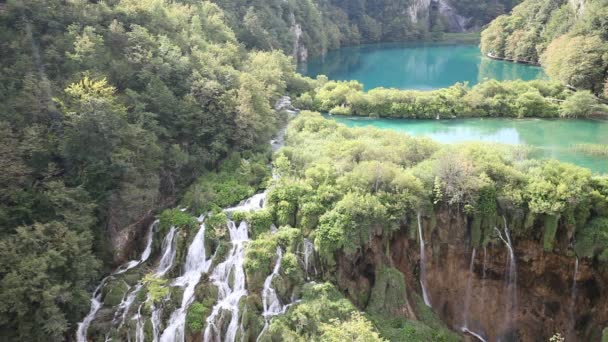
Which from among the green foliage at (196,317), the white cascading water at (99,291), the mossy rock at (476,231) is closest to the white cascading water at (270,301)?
the green foliage at (196,317)

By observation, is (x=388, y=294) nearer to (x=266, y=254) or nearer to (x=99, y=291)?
(x=266, y=254)

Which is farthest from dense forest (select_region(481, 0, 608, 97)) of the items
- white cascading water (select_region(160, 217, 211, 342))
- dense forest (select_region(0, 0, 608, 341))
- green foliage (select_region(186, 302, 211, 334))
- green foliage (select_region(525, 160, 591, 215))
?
green foliage (select_region(186, 302, 211, 334))

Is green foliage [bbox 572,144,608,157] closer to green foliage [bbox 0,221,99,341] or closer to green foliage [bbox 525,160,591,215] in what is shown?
green foliage [bbox 525,160,591,215]

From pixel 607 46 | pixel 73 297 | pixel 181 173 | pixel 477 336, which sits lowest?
pixel 477 336

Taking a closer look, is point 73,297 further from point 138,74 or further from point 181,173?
point 138,74

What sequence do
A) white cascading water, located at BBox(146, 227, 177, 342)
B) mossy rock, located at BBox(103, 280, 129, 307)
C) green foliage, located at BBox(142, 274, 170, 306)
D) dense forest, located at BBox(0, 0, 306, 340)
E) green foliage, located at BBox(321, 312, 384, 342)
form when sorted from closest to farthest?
1. green foliage, located at BBox(321, 312, 384, 342)
2. dense forest, located at BBox(0, 0, 306, 340)
3. green foliage, located at BBox(142, 274, 170, 306)
4. mossy rock, located at BBox(103, 280, 129, 307)
5. white cascading water, located at BBox(146, 227, 177, 342)

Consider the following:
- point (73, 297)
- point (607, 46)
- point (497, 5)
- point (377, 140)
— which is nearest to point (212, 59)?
point (377, 140)

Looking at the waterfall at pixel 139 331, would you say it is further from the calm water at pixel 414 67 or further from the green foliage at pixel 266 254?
the calm water at pixel 414 67
